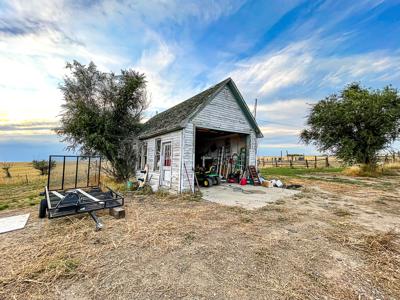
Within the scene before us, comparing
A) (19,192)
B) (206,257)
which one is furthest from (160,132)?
(19,192)

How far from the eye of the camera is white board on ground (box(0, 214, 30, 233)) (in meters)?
4.21

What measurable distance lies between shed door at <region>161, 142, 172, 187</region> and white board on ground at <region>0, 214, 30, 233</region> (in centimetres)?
488

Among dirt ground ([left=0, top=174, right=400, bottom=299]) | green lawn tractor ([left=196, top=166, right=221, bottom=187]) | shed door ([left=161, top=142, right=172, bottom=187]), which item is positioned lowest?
dirt ground ([left=0, top=174, right=400, bottom=299])

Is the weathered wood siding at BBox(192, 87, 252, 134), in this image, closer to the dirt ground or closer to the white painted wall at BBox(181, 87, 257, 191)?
the white painted wall at BBox(181, 87, 257, 191)

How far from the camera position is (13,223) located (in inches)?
179

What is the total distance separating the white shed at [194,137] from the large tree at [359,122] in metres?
9.95

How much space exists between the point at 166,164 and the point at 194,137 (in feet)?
6.68

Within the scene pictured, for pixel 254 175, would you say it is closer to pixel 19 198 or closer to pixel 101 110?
pixel 101 110

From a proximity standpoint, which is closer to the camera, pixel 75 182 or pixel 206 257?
pixel 206 257

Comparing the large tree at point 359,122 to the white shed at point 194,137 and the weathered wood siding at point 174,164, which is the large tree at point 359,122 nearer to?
the white shed at point 194,137

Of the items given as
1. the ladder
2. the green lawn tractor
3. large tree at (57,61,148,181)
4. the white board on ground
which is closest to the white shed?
the ladder

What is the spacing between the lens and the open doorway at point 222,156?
33.3 ft

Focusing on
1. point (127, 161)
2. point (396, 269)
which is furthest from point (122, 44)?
point (396, 269)

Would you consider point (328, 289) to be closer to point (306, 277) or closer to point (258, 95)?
point (306, 277)
